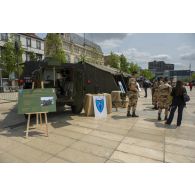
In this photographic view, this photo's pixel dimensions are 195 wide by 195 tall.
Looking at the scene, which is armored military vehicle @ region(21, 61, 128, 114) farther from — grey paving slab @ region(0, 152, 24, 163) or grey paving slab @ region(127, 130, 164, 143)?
grey paving slab @ region(0, 152, 24, 163)

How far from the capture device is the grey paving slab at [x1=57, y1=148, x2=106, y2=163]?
10.4ft

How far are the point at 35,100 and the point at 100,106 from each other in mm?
2836

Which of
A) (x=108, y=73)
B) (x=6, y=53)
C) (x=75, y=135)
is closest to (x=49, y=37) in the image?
(x=6, y=53)

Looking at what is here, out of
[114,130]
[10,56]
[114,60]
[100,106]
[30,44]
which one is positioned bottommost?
[114,130]

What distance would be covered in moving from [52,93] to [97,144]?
195 cm

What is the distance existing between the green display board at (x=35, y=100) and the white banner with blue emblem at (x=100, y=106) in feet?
7.25

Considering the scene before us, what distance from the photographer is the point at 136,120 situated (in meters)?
6.23

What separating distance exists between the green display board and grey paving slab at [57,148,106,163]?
5.13 ft

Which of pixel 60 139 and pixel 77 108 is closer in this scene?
pixel 60 139

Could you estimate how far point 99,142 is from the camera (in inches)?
161

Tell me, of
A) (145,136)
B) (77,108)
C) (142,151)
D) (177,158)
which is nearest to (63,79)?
(77,108)

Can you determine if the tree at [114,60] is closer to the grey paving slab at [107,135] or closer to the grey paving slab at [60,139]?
the grey paving slab at [107,135]

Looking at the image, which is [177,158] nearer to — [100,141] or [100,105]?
[100,141]

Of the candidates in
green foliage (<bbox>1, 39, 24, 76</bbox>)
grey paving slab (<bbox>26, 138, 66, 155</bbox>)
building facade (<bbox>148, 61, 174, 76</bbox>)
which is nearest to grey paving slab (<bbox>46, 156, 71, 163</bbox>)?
grey paving slab (<bbox>26, 138, 66, 155</bbox>)
